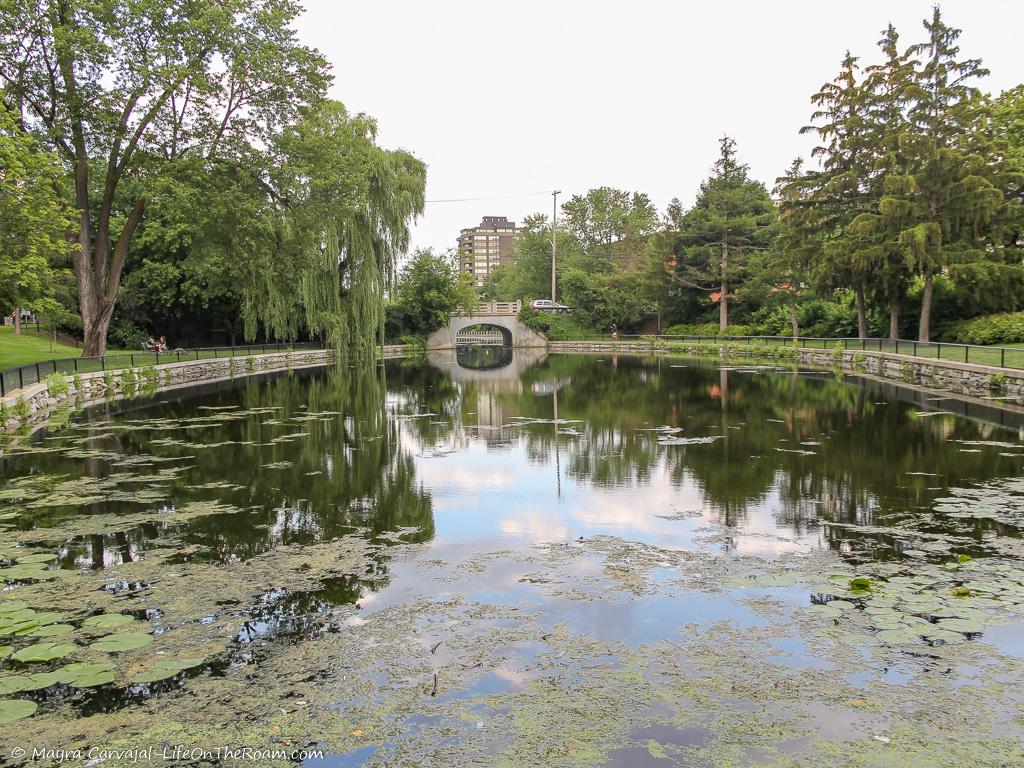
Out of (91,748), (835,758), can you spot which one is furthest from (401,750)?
(835,758)

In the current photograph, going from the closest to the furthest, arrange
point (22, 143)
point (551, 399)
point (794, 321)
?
point (22, 143), point (551, 399), point (794, 321)

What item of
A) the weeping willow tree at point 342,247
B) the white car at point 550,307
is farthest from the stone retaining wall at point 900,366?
the weeping willow tree at point 342,247

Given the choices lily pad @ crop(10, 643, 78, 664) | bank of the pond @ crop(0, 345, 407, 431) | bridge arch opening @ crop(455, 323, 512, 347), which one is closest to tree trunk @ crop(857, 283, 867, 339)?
bank of the pond @ crop(0, 345, 407, 431)

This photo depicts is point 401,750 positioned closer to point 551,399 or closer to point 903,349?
point 551,399

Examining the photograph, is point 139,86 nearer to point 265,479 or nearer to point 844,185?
point 265,479

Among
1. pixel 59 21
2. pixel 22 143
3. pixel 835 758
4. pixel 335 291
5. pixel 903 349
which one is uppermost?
pixel 59 21

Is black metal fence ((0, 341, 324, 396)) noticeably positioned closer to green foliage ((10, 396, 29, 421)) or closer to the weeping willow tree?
green foliage ((10, 396, 29, 421))

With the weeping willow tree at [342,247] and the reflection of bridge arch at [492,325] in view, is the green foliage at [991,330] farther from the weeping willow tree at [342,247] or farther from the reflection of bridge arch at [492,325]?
the reflection of bridge arch at [492,325]

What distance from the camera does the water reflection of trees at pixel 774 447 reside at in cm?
948

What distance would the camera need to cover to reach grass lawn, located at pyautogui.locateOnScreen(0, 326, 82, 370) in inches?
1292

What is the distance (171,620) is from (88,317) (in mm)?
23236

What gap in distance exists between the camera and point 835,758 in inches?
153

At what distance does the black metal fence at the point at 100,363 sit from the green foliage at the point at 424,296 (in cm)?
1631

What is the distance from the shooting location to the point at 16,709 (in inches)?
171
